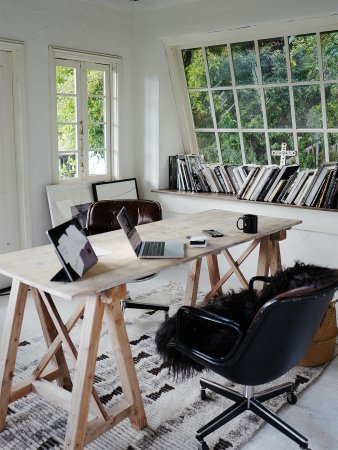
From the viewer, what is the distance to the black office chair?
2.00 metres

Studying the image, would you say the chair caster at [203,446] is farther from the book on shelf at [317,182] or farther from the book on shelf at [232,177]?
the book on shelf at [232,177]

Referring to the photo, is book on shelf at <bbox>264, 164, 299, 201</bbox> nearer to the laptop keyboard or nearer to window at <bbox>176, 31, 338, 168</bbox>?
window at <bbox>176, 31, 338, 168</bbox>

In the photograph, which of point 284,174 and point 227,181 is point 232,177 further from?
point 284,174

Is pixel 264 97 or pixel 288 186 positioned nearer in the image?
pixel 288 186

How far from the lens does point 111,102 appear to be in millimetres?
5199

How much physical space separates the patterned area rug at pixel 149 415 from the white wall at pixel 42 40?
1.74 m

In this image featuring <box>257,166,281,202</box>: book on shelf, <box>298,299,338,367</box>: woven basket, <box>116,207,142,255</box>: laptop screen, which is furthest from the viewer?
<box>257,166,281,202</box>: book on shelf

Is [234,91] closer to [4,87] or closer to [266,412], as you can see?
[4,87]

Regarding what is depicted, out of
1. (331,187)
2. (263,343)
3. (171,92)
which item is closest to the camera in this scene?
(263,343)

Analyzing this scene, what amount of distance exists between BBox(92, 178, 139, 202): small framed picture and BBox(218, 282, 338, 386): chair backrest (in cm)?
314

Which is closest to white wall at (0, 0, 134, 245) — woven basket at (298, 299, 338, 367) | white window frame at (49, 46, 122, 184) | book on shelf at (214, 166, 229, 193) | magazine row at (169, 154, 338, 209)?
white window frame at (49, 46, 122, 184)

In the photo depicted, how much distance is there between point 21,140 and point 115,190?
1.20 metres

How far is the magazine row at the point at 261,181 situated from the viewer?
14.2 ft

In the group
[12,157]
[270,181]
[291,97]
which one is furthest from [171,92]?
Result: [12,157]
